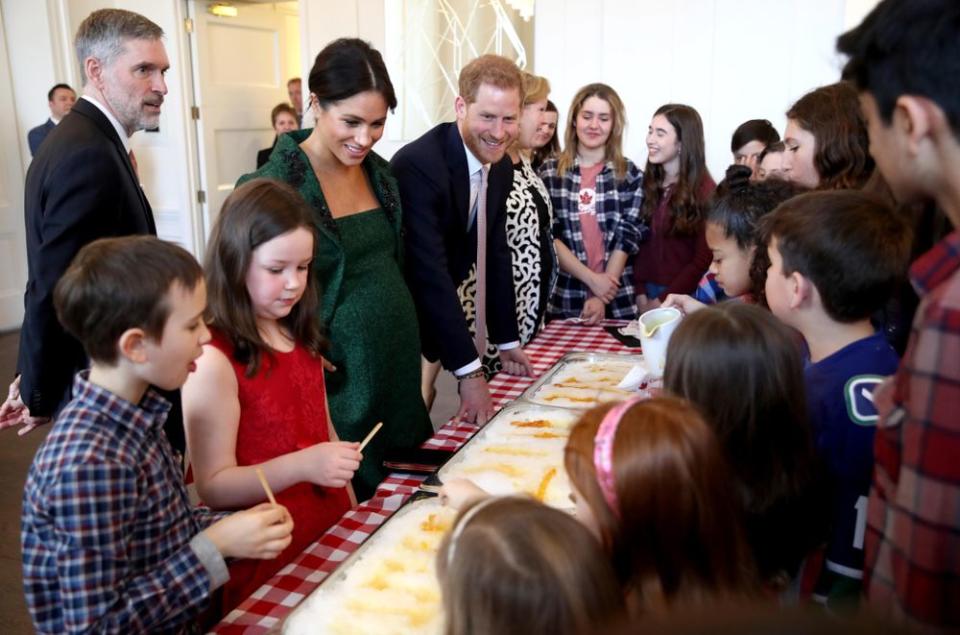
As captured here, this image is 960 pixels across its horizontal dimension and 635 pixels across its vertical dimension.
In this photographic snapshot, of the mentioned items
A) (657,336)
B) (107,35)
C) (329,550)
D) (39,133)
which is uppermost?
(107,35)

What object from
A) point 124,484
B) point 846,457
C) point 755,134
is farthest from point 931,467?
point 755,134

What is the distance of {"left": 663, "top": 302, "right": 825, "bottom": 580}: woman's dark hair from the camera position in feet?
3.52

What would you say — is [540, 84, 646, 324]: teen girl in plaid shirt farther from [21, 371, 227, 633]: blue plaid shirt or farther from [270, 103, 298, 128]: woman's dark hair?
[270, 103, 298, 128]: woman's dark hair

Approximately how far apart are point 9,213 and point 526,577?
5861 mm

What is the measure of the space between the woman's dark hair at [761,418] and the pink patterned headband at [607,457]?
Result: 294 mm

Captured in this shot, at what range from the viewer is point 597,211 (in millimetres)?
3039

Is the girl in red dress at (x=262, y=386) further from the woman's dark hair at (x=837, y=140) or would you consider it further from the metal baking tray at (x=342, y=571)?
the woman's dark hair at (x=837, y=140)

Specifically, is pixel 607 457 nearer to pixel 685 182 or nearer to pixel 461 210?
pixel 461 210

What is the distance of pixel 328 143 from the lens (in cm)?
181

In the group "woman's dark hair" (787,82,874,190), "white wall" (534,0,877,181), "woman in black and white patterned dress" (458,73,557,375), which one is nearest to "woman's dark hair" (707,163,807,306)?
"woman's dark hair" (787,82,874,190)

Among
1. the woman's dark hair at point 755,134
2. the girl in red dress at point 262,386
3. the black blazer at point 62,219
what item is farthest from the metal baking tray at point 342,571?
the woman's dark hair at point 755,134

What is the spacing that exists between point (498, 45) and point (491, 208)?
2630mm

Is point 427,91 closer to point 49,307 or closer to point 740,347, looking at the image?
point 49,307

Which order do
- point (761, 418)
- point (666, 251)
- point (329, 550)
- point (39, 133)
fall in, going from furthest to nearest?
point (39, 133), point (666, 251), point (329, 550), point (761, 418)
